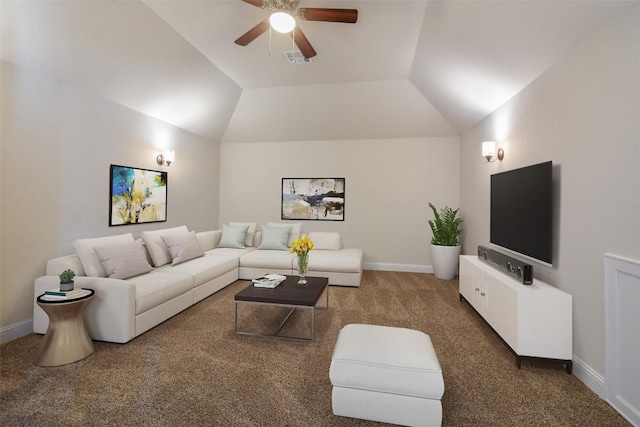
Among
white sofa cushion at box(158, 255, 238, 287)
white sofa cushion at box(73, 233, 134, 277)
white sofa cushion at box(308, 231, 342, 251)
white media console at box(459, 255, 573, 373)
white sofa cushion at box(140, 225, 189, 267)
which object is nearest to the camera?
white media console at box(459, 255, 573, 373)

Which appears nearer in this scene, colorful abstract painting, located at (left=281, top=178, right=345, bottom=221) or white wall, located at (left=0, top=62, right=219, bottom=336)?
white wall, located at (left=0, top=62, right=219, bottom=336)

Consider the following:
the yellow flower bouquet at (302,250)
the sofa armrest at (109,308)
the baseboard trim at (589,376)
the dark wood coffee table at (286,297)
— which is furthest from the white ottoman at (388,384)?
the sofa armrest at (109,308)

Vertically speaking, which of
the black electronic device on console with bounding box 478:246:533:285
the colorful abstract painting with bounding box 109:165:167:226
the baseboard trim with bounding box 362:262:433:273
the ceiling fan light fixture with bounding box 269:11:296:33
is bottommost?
the baseboard trim with bounding box 362:262:433:273

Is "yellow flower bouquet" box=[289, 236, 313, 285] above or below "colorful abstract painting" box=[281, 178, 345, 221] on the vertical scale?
below

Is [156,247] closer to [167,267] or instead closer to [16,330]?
[167,267]

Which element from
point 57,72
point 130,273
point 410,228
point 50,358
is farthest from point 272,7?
point 410,228

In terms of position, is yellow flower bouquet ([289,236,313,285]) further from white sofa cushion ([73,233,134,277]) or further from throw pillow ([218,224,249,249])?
throw pillow ([218,224,249,249])

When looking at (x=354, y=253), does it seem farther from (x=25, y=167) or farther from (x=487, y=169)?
(x=25, y=167)

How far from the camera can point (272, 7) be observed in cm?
243

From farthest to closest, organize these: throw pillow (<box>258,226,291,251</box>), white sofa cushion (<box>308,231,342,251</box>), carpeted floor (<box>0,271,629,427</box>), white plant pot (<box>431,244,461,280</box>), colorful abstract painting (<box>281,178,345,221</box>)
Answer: colorful abstract painting (<box>281,178,345,221</box>) < white sofa cushion (<box>308,231,342,251</box>) < throw pillow (<box>258,226,291,251</box>) < white plant pot (<box>431,244,461,280</box>) < carpeted floor (<box>0,271,629,427</box>)

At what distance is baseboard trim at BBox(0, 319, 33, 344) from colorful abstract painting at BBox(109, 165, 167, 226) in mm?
1290

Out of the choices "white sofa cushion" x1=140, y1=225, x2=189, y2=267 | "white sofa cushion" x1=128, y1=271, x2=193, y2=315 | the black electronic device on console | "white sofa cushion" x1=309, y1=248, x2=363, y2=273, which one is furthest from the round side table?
the black electronic device on console

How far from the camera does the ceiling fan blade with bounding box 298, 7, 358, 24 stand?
7.89 ft

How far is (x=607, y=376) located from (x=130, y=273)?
4.25 metres
